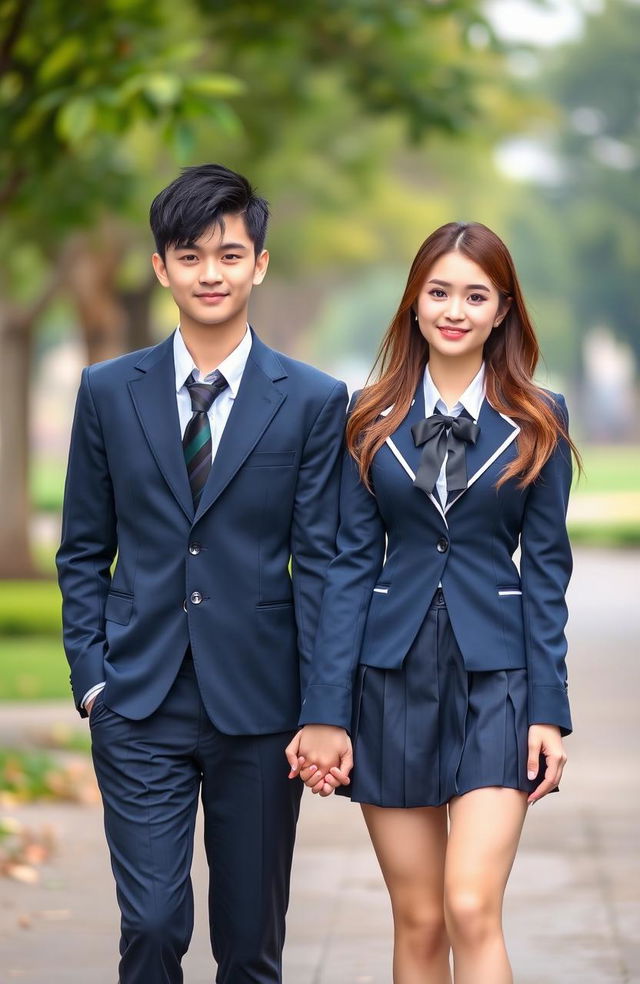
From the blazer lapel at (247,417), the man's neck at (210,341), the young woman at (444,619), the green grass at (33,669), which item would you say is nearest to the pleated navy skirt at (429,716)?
the young woman at (444,619)

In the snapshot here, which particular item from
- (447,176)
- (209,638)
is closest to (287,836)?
(209,638)

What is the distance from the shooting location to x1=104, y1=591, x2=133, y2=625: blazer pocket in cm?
438

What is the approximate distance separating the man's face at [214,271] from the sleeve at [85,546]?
0.35 m

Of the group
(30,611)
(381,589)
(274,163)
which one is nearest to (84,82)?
(381,589)

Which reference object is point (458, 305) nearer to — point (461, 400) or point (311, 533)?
point (461, 400)

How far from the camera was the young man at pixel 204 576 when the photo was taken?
4.28m

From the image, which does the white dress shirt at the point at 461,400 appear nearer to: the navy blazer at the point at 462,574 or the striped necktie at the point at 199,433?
the navy blazer at the point at 462,574

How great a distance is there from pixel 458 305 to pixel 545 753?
105 centimetres

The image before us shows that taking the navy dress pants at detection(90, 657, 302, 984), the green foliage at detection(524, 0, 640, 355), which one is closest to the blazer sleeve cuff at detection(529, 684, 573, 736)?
the navy dress pants at detection(90, 657, 302, 984)

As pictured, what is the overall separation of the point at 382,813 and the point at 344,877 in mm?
3185

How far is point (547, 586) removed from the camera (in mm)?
4301

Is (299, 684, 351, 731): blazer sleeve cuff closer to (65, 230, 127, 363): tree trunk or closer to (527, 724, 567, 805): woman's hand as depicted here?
(527, 724, 567, 805): woman's hand

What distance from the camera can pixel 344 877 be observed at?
24.5 ft

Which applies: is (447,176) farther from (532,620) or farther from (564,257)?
(532,620)
